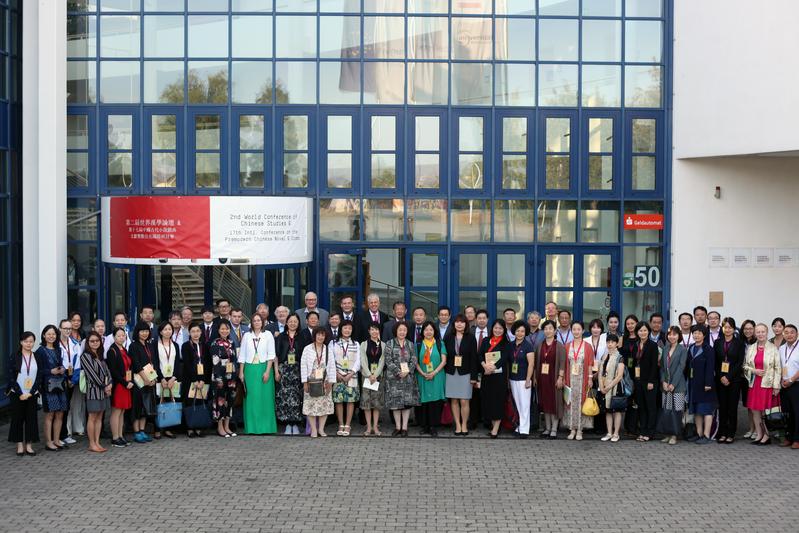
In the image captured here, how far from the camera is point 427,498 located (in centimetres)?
1116

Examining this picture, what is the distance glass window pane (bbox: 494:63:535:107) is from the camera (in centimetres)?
1814

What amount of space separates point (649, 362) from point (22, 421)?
26.0 feet

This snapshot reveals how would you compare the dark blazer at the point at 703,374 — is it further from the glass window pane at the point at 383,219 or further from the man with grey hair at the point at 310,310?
the glass window pane at the point at 383,219

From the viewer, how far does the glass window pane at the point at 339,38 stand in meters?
18.0

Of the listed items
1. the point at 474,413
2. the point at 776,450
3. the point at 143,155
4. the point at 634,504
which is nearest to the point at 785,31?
the point at 776,450

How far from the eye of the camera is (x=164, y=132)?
1797 centimetres

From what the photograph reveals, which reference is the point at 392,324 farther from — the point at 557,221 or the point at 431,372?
the point at 557,221

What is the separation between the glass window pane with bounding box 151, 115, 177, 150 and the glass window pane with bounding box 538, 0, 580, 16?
653cm

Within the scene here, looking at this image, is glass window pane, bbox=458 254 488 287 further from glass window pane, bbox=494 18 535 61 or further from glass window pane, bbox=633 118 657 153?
glass window pane, bbox=494 18 535 61

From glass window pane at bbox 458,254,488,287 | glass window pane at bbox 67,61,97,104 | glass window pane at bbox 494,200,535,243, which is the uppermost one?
glass window pane at bbox 67,61,97,104

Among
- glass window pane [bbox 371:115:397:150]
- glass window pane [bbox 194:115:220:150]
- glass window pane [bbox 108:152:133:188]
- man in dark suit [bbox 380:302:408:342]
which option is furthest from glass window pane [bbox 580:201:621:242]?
glass window pane [bbox 108:152:133:188]

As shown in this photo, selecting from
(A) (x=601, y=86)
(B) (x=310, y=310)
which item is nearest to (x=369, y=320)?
(B) (x=310, y=310)

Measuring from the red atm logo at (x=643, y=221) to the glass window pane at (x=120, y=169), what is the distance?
849cm

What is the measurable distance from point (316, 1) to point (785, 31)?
24.7 feet
